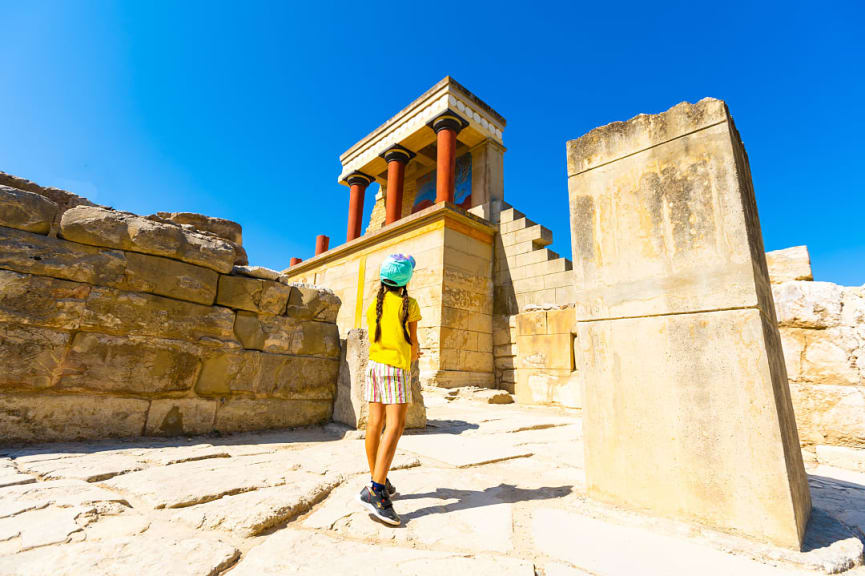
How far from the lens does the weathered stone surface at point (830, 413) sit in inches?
121

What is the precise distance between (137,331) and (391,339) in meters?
2.35

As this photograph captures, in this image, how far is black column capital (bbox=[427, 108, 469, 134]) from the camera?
11.3 meters

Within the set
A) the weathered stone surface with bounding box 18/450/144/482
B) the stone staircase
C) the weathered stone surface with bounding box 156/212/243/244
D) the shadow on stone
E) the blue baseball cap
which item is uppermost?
the stone staircase

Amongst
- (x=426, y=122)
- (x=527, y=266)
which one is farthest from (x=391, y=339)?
(x=426, y=122)

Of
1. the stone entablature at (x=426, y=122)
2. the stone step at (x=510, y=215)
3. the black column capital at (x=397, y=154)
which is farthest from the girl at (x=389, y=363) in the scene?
the black column capital at (x=397, y=154)

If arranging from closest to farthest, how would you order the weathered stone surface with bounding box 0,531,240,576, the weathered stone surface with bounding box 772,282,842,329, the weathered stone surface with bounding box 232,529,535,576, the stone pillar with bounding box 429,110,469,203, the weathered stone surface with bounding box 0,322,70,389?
the weathered stone surface with bounding box 0,531,240,576 < the weathered stone surface with bounding box 232,529,535,576 < the weathered stone surface with bounding box 0,322,70,389 < the weathered stone surface with bounding box 772,282,842,329 < the stone pillar with bounding box 429,110,469,203

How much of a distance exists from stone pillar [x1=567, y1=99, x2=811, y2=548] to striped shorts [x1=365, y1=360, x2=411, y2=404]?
98cm

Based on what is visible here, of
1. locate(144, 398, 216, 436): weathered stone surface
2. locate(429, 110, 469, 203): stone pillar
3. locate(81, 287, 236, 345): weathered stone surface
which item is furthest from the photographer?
locate(429, 110, 469, 203): stone pillar

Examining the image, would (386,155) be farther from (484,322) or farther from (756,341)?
(756,341)

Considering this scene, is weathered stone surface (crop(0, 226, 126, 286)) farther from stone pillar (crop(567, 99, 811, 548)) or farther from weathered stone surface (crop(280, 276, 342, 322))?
stone pillar (crop(567, 99, 811, 548))

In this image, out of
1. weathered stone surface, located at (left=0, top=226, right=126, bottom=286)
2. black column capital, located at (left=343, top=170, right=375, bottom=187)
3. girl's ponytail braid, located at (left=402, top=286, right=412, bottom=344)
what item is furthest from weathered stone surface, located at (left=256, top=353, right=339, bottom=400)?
black column capital, located at (left=343, top=170, right=375, bottom=187)

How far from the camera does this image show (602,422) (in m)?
2.07

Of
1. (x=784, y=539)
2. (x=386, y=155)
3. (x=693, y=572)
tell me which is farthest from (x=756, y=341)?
(x=386, y=155)

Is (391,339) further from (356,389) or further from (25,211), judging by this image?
(25,211)
